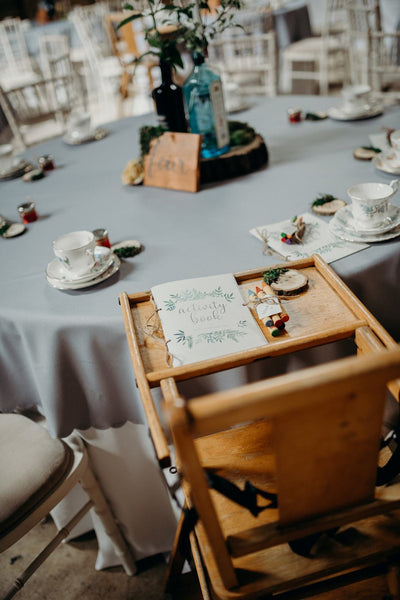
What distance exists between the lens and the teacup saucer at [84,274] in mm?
1047

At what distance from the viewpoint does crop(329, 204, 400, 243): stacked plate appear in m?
1.03

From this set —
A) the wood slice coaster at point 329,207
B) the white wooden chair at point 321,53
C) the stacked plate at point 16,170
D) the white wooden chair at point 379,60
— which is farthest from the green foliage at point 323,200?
the white wooden chair at point 321,53

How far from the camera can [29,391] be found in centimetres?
109

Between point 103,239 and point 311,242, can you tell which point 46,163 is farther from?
point 311,242

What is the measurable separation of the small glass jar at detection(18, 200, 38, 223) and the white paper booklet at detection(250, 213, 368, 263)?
694 millimetres

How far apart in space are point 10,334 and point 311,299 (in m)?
0.66

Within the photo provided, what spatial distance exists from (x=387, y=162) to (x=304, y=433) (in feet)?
3.38

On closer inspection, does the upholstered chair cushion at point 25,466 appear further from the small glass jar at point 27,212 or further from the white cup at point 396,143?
the white cup at point 396,143

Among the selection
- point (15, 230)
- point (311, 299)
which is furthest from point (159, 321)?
point (15, 230)

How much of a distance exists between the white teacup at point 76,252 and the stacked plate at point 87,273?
1 cm

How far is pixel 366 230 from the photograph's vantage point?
103 cm

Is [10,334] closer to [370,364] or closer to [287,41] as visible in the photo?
[370,364]

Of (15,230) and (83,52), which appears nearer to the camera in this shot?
(15,230)

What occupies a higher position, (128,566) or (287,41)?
(287,41)
